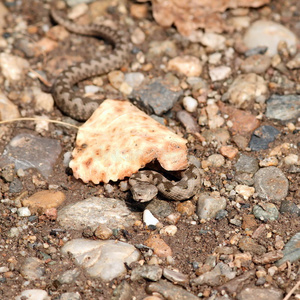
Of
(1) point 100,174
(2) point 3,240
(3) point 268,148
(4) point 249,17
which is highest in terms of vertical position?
(4) point 249,17

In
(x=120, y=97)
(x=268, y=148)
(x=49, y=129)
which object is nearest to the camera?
(x=268, y=148)

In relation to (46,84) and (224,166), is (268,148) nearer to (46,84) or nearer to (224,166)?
(224,166)

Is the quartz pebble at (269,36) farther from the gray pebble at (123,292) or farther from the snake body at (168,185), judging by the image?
the gray pebble at (123,292)

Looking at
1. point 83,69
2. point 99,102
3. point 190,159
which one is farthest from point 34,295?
point 83,69

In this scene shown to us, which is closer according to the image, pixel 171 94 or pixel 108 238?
pixel 108 238

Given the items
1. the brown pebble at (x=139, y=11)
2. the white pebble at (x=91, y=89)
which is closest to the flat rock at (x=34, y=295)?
the white pebble at (x=91, y=89)

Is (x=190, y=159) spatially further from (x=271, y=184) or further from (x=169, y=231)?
(x=169, y=231)

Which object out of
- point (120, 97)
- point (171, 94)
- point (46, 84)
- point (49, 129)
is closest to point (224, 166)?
point (171, 94)

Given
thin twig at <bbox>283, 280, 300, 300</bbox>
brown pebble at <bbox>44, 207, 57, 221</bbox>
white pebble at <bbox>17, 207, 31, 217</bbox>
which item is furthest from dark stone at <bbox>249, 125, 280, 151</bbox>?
white pebble at <bbox>17, 207, 31, 217</bbox>
